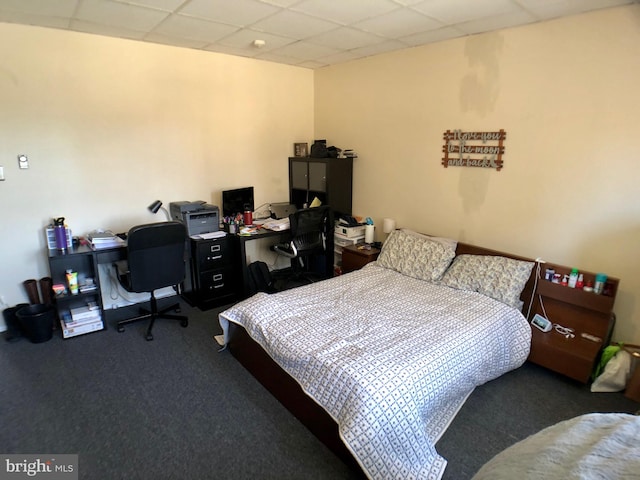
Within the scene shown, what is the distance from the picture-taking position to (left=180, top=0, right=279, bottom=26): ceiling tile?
248 centimetres

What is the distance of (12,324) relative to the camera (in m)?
3.09

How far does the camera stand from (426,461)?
1.73 m

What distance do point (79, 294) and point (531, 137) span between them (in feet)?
13.1

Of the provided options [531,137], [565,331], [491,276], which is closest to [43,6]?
[531,137]

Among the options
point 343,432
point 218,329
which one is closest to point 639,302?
point 343,432

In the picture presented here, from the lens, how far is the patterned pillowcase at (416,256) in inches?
126

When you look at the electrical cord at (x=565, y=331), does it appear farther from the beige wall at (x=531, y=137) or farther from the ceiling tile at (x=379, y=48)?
the ceiling tile at (x=379, y=48)

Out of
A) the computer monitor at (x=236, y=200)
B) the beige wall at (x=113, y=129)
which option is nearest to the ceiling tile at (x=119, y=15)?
the beige wall at (x=113, y=129)

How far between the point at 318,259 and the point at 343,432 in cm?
279

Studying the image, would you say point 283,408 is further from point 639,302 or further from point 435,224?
point 639,302

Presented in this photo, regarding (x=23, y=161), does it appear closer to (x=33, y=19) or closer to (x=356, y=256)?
(x=33, y=19)

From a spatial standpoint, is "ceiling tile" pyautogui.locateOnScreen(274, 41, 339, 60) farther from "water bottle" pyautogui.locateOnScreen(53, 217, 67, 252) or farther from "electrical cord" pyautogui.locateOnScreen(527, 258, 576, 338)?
"electrical cord" pyautogui.locateOnScreen(527, 258, 576, 338)

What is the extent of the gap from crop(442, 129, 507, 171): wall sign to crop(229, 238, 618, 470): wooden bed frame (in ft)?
2.61

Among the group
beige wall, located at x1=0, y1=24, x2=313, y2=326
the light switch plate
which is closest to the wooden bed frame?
beige wall, located at x1=0, y1=24, x2=313, y2=326
